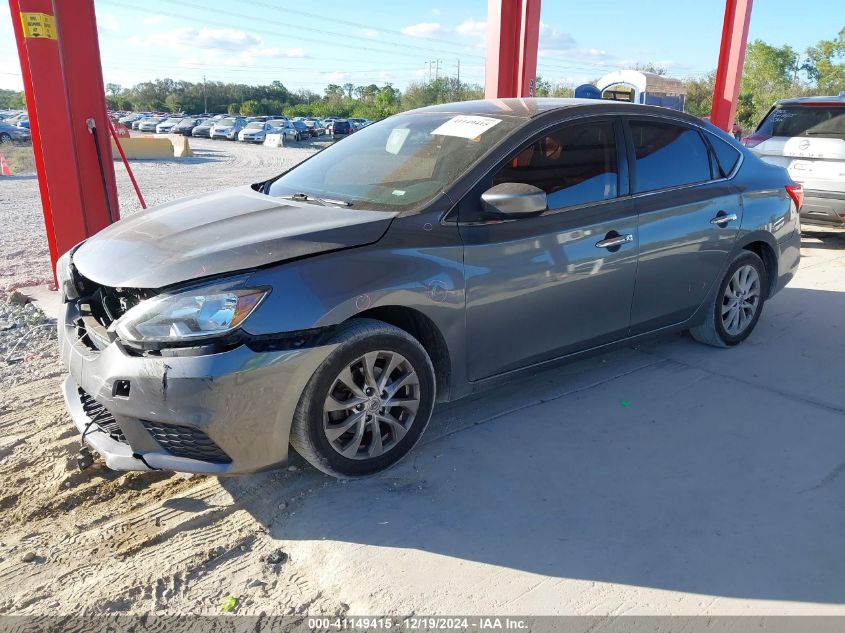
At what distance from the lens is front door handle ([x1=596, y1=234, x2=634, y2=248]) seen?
3850 mm

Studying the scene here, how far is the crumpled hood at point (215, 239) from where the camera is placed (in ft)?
9.35

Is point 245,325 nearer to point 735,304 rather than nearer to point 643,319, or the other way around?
point 643,319

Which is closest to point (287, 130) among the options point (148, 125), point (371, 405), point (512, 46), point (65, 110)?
point (148, 125)

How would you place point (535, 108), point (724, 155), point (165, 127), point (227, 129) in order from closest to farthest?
point (535, 108), point (724, 155), point (227, 129), point (165, 127)

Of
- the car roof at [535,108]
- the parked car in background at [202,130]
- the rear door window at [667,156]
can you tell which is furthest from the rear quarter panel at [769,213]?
the parked car in background at [202,130]

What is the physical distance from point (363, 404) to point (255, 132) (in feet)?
140

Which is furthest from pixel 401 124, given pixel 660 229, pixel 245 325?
pixel 245 325

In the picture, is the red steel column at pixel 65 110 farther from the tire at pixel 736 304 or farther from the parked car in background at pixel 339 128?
the parked car in background at pixel 339 128

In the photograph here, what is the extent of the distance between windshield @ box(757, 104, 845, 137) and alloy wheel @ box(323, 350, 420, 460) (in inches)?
310

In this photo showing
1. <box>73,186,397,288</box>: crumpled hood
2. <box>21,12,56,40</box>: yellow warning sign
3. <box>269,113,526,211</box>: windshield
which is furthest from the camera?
<box>21,12,56,40</box>: yellow warning sign

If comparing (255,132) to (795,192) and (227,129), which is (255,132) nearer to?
(227,129)

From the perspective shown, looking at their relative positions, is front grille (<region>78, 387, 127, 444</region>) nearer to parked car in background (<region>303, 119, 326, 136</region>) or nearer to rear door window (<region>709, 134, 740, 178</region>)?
rear door window (<region>709, 134, 740, 178</region>)

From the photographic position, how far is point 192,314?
272cm

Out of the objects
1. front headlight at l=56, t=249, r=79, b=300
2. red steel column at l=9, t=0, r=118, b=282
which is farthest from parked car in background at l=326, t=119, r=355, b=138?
front headlight at l=56, t=249, r=79, b=300
